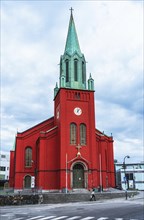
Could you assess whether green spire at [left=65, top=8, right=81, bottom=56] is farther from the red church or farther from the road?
the road

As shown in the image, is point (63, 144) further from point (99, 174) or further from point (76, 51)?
point (76, 51)

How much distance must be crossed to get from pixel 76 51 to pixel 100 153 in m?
18.8

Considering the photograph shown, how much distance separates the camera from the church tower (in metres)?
41.4

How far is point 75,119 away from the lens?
44.2 m

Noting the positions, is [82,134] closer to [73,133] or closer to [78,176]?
[73,133]

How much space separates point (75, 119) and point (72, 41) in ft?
51.0

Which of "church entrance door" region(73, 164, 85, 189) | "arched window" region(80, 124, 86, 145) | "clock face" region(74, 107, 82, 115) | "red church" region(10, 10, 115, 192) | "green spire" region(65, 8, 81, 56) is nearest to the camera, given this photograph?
"church entrance door" region(73, 164, 85, 189)

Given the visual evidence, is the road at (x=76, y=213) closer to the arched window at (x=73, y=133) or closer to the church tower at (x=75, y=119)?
the church tower at (x=75, y=119)

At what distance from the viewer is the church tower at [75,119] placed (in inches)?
1630

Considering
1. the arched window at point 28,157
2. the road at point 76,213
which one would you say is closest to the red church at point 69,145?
the arched window at point 28,157

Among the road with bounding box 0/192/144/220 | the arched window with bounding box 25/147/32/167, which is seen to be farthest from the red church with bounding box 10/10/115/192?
the road with bounding box 0/192/144/220

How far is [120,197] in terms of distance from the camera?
38031 millimetres

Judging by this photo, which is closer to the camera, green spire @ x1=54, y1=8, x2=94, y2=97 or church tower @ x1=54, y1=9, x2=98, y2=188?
church tower @ x1=54, y1=9, x2=98, y2=188

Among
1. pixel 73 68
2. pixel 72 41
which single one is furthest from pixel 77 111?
pixel 72 41
